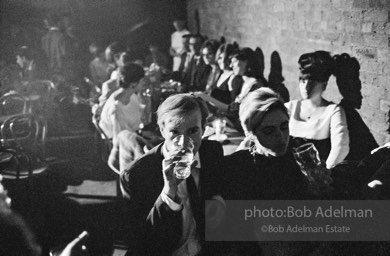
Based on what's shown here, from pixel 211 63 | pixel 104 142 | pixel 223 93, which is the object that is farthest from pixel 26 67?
pixel 223 93

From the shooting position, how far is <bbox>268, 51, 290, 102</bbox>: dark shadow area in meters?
4.71

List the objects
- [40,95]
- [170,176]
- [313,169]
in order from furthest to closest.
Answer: [40,95] → [313,169] → [170,176]

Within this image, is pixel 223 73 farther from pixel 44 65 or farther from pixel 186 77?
pixel 44 65

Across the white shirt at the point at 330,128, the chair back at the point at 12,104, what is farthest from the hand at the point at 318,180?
the chair back at the point at 12,104

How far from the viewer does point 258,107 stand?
6.27 feet

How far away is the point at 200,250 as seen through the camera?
1.79 metres

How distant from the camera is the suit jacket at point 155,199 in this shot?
5.37 feet

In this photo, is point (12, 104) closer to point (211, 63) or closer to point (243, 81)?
point (211, 63)

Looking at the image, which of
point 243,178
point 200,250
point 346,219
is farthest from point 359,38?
point 200,250

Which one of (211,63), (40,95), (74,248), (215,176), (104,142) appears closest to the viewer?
(74,248)

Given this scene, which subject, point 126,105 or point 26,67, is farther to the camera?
point 26,67

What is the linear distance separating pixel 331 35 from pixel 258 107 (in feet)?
6.70

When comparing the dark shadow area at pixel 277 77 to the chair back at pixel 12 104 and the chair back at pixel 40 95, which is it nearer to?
the chair back at pixel 40 95

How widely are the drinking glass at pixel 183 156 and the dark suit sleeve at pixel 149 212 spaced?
0.46 feet
